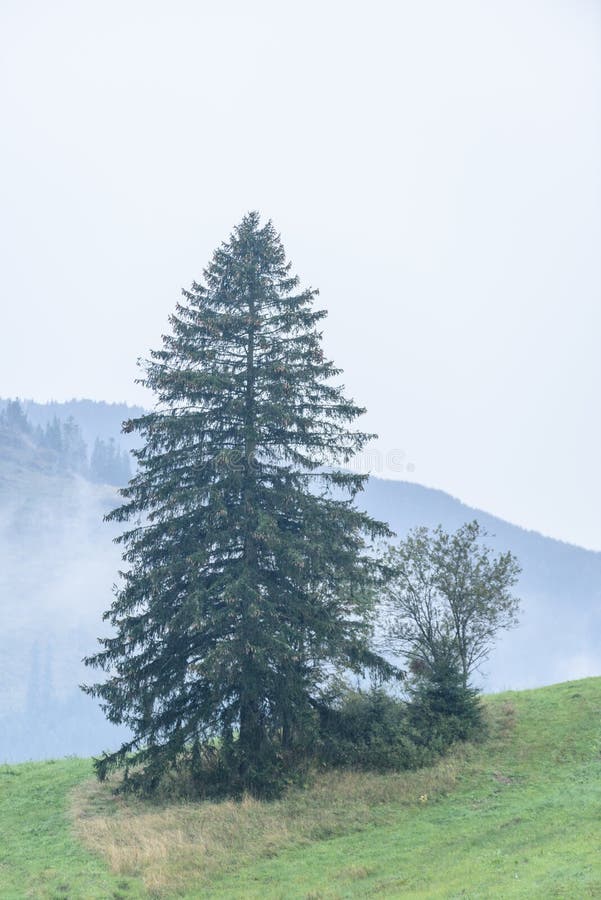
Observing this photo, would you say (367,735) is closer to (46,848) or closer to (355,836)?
(355,836)

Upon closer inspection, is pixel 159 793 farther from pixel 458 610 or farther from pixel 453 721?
pixel 458 610

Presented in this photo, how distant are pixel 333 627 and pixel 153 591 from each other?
606cm

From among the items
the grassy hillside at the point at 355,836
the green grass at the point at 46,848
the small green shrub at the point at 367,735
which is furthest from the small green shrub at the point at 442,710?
the green grass at the point at 46,848

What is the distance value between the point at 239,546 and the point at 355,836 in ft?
33.2

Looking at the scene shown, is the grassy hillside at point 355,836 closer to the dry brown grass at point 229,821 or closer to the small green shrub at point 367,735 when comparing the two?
the dry brown grass at point 229,821

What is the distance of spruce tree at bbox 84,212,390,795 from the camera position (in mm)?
25266

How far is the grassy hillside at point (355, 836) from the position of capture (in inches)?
661

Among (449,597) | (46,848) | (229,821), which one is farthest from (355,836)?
(449,597)

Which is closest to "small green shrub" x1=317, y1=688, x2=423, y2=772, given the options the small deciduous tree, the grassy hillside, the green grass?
the grassy hillside

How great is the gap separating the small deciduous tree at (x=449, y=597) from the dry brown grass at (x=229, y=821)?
22.3 ft

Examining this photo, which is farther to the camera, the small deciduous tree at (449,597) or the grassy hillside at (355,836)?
the small deciduous tree at (449,597)

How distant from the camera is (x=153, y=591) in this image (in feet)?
85.8

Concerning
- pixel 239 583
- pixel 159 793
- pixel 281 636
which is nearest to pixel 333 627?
pixel 281 636

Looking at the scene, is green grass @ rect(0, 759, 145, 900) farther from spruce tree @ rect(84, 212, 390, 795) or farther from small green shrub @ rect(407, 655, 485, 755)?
small green shrub @ rect(407, 655, 485, 755)
